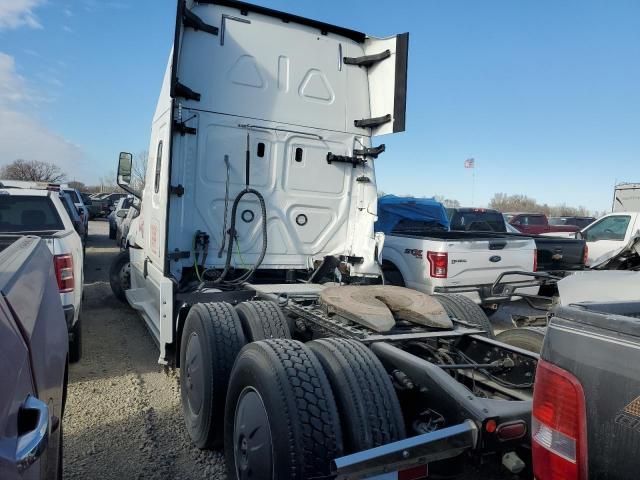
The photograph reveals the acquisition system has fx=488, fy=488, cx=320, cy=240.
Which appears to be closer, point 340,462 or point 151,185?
point 340,462

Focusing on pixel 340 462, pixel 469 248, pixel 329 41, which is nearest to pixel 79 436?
pixel 340 462

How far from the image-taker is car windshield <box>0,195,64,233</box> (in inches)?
226

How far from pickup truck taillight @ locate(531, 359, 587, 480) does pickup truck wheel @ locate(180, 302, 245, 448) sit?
230 cm

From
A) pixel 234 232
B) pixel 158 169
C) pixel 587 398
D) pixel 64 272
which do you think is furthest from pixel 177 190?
pixel 587 398

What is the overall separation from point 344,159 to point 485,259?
2.59 meters

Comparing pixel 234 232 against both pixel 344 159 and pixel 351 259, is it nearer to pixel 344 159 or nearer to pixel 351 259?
A: pixel 351 259

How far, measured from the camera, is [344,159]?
5438 mm

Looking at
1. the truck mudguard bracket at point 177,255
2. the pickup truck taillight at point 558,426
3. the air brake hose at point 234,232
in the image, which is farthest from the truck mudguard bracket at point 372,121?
the pickup truck taillight at point 558,426

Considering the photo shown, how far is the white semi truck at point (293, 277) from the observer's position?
2330 mm

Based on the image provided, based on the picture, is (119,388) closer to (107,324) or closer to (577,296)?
(107,324)

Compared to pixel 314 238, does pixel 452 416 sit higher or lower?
lower

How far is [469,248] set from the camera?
6480mm

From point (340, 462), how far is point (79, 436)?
8.92 feet

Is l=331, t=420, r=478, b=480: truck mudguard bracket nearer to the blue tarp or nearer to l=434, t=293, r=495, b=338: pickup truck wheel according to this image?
l=434, t=293, r=495, b=338: pickup truck wheel
